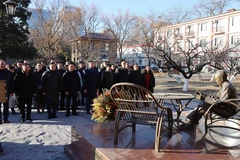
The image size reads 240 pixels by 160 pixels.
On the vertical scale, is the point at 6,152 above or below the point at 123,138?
below

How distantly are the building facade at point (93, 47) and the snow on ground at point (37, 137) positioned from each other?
2358 centimetres

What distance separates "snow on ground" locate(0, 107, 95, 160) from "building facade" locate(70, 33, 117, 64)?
23.6 m

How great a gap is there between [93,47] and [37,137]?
1182 inches

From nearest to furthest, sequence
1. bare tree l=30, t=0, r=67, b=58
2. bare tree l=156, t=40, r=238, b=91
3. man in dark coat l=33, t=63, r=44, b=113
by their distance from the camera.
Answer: man in dark coat l=33, t=63, r=44, b=113, bare tree l=156, t=40, r=238, b=91, bare tree l=30, t=0, r=67, b=58

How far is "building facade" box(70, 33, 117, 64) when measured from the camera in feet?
100

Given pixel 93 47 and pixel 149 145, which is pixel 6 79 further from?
pixel 93 47

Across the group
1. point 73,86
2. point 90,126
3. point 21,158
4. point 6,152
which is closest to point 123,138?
point 90,126

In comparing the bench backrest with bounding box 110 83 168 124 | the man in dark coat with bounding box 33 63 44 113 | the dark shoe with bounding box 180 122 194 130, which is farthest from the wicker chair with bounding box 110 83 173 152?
the man in dark coat with bounding box 33 63 44 113

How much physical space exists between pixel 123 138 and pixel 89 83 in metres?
3.81

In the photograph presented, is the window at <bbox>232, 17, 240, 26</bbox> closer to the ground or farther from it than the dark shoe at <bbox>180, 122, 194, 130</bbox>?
farther from it

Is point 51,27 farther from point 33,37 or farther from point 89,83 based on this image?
point 89,83

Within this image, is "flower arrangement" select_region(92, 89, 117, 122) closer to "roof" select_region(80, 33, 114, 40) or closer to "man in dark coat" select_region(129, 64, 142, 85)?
"man in dark coat" select_region(129, 64, 142, 85)

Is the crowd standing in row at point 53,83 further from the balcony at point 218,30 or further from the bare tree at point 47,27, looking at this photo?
the balcony at point 218,30

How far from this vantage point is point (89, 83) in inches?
286
